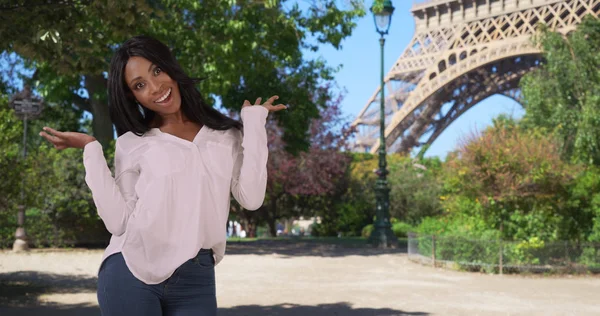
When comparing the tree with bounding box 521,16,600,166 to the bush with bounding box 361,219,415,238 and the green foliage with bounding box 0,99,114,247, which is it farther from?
the green foliage with bounding box 0,99,114,247

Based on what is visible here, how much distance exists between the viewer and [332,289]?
11008 mm

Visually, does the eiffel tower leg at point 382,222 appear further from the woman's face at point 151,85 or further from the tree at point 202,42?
the woman's face at point 151,85

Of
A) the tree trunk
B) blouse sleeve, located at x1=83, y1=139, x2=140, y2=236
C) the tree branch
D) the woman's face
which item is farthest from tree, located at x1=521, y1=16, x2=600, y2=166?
blouse sleeve, located at x1=83, y1=139, x2=140, y2=236

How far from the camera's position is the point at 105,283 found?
250 cm

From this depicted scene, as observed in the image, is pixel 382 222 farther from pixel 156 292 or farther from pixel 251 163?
pixel 156 292

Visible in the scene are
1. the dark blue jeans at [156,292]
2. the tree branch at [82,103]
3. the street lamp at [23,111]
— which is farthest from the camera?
the tree branch at [82,103]

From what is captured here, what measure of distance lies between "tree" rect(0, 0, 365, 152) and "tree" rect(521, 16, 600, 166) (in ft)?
17.3

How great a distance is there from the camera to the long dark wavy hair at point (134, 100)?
2721 mm

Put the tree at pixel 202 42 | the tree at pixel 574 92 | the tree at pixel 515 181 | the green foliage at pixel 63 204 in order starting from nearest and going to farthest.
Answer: the tree at pixel 202 42 < the tree at pixel 515 181 < the tree at pixel 574 92 < the green foliage at pixel 63 204

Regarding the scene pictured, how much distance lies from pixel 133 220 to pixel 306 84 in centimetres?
1924

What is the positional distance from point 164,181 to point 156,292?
14.4 inches

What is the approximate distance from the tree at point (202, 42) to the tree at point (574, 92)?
5.27 metres

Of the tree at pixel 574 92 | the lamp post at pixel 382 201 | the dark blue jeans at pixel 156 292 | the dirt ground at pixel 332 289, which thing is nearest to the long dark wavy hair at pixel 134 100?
the dark blue jeans at pixel 156 292

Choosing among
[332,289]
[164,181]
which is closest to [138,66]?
[164,181]
